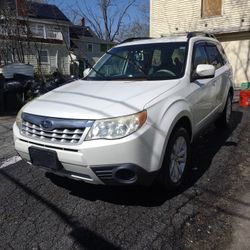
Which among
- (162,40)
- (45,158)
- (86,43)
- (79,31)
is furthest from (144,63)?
(79,31)

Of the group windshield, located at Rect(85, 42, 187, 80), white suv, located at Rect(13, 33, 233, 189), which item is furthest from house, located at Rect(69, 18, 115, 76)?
white suv, located at Rect(13, 33, 233, 189)

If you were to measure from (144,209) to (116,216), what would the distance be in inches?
12.4

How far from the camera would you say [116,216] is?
3.25 m

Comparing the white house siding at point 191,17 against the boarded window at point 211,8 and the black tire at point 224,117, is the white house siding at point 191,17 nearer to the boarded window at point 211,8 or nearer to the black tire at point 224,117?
the boarded window at point 211,8

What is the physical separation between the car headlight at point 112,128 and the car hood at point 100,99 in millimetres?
57

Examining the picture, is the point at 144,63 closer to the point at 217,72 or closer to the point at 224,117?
the point at 217,72

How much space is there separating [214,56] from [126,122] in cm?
327

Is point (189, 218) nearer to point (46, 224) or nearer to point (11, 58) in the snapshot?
point (46, 224)

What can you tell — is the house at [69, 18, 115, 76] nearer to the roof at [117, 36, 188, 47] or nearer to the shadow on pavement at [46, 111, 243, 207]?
the roof at [117, 36, 188, 47]

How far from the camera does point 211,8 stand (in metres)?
16.4

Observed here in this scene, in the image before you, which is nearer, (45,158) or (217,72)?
(45,158)

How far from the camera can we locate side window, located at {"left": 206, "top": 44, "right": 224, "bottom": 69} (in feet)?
17.3

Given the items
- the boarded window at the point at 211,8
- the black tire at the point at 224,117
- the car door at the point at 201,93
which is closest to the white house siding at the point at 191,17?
the boarded window at the point at 211,8

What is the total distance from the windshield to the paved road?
1.41m
